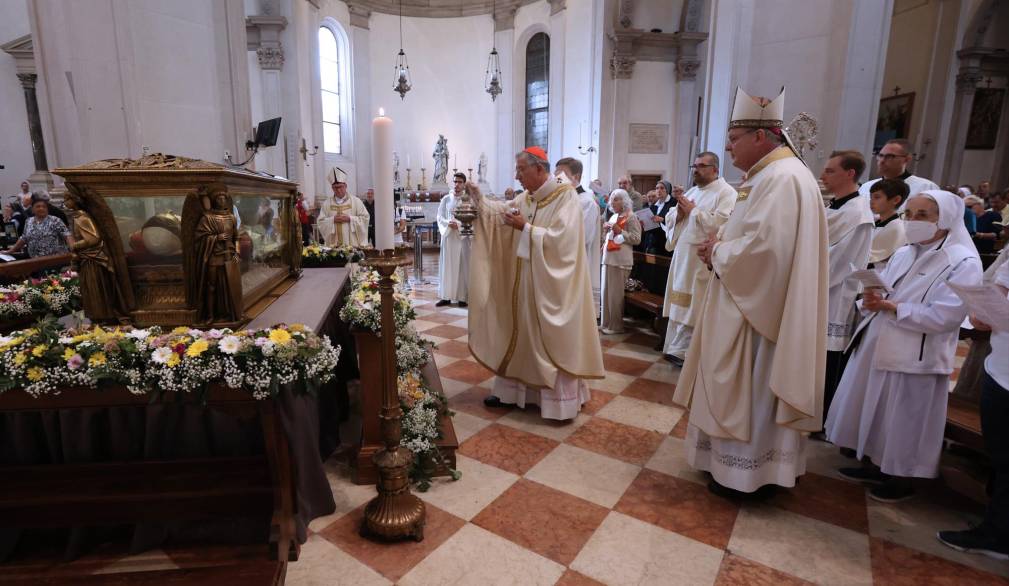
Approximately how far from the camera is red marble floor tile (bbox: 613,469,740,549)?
2438 mm

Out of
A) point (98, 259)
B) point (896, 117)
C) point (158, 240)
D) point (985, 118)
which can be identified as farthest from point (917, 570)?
point (985, 118)

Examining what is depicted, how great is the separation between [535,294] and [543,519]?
155cm

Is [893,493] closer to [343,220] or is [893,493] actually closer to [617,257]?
[617,257]

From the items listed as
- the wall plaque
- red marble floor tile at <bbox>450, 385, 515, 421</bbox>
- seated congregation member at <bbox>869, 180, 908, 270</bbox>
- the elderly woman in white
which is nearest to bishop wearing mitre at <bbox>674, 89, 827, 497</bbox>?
seated congregation member at <bbox>869, 180, 908, 270</bbox>

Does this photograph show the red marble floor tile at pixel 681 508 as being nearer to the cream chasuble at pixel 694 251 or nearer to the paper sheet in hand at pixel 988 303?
the paper sheet in hand at pixel 988 303

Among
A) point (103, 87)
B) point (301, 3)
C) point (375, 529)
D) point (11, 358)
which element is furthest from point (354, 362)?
point (301, 3)

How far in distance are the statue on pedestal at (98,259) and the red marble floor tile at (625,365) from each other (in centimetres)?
367

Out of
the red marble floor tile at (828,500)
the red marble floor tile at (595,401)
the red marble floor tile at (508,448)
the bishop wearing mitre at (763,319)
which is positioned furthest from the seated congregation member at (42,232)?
the red marble floor tile at (828,500)

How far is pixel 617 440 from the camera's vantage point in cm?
338

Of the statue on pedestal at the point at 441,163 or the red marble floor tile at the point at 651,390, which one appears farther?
the statue on pedestal at the point at 441,163

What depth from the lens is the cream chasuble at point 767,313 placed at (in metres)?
2.35

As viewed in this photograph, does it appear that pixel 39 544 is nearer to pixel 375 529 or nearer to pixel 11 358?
pixel 11 358

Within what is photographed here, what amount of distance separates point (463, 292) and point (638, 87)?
29.3 feet

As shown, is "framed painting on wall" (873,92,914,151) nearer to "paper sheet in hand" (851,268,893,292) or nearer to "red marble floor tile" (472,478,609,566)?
"paper sheet in hand" (851,268,893,292)
